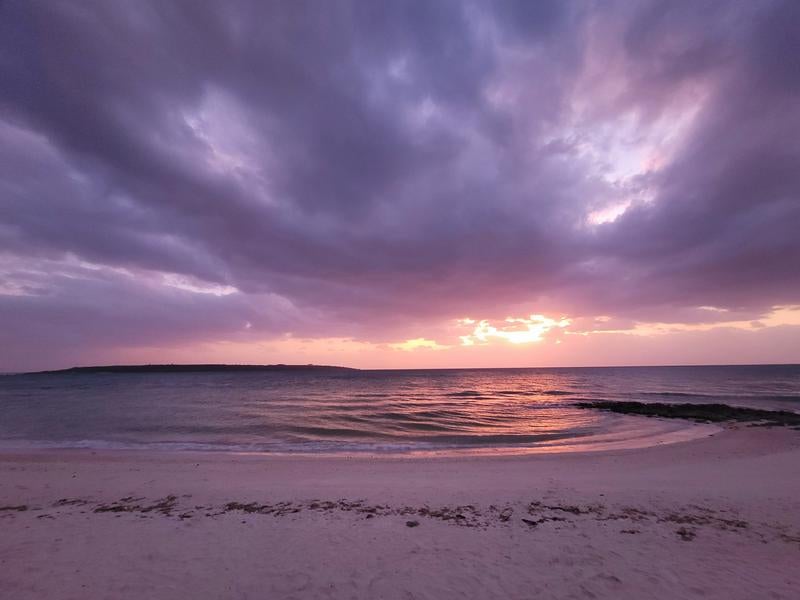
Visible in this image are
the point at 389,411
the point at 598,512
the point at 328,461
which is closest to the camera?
the point at 598,512

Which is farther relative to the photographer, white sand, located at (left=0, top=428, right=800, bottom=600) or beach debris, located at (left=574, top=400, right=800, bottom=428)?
beach debris, located at (left=574, top=400, right=800, bottom=428)

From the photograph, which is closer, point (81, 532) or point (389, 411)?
point (81, 532)

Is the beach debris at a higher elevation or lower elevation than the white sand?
lower

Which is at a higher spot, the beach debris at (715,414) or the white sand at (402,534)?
the white sand at (402,534)

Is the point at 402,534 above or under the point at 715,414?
above

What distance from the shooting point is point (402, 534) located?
27.1 ft

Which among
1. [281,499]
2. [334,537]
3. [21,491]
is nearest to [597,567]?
[334,537]

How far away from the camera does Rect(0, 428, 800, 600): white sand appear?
20.6 feet

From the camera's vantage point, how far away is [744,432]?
83.1 ft

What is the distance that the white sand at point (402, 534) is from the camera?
6.27 m

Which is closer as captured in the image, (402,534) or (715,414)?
(402,534)

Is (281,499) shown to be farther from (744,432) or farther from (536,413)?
(536,413)

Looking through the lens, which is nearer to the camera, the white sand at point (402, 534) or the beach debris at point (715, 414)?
the white sand at point (402, 534)

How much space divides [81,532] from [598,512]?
38.4ft
